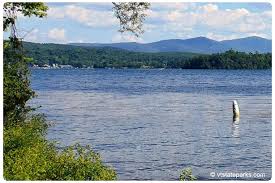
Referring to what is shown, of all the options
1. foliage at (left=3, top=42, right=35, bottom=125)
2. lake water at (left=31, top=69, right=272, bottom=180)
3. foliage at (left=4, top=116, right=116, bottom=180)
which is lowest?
lake water at (left=31, top=69, right=272, bottom=180)

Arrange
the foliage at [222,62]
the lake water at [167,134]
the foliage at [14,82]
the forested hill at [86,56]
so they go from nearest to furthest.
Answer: the foliage at [14,82] < the lake water at [167,134] < the forested hill at [86,56] < the foliage at [222,62]

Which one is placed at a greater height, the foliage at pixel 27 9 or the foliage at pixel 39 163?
the foliage at pixel 27 9

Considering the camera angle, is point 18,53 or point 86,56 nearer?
point 18,53

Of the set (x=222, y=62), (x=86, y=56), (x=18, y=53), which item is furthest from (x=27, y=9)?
(x=222, y=62)

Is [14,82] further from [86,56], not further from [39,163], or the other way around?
[86,56]

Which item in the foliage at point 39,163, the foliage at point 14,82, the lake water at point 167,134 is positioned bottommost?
the lake water at point 167,134

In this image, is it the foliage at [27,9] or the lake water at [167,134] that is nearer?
the foliage at [27,9]

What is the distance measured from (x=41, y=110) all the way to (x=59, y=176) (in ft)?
58.7

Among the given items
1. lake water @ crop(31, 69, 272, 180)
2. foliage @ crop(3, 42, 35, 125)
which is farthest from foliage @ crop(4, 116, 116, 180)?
lake water @ crop(31, 69, 272, 180)

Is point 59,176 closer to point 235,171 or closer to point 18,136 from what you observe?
point 18,136

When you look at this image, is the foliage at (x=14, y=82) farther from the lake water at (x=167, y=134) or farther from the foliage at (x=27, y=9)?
the lake water at (x=167, y=134)

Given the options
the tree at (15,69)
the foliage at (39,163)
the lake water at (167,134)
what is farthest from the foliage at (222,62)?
the foliage at (39,163)

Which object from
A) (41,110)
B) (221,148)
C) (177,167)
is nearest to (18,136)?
(177,167)

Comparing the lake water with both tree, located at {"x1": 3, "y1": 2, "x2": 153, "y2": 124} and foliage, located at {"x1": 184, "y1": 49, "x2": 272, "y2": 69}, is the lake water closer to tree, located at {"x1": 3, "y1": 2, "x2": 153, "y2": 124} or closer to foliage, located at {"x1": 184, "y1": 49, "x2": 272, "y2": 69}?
tree, located at {"x1": 3, "y1": 2, "x2": 153, "y2": 124}
